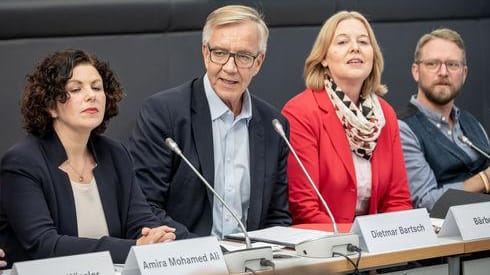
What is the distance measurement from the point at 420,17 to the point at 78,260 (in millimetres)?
3734

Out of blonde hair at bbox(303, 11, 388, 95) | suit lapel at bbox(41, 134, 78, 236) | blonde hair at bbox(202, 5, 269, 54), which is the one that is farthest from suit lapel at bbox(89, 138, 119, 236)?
blonde hair at bbox(303, 11, 388, 95)

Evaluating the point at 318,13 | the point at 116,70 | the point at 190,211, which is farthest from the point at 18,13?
the point at 318,13

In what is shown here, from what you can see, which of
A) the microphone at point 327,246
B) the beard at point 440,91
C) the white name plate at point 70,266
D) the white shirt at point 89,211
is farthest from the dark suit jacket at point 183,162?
Answer: the beard at point 440,91

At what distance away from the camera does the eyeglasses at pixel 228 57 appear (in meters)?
3.91

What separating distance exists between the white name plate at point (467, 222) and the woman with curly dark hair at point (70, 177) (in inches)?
38.3

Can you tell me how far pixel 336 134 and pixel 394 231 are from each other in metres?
1.02

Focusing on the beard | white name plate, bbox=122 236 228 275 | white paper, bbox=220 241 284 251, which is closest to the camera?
white name plate, bbox=122 236 228 275

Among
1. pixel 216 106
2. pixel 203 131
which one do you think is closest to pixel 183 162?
pixel 203 131

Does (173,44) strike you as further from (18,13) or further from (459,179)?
(459,179)

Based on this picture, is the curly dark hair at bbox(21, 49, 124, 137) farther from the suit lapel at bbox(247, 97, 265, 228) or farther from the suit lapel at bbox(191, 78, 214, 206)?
the suit lapel at bbox(247, 97, 265, 228)

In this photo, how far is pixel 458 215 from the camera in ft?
11.5

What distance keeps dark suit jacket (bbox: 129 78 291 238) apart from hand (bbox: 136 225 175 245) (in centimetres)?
49

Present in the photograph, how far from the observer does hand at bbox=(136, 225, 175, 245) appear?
3.20 metres

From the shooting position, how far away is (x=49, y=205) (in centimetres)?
328
